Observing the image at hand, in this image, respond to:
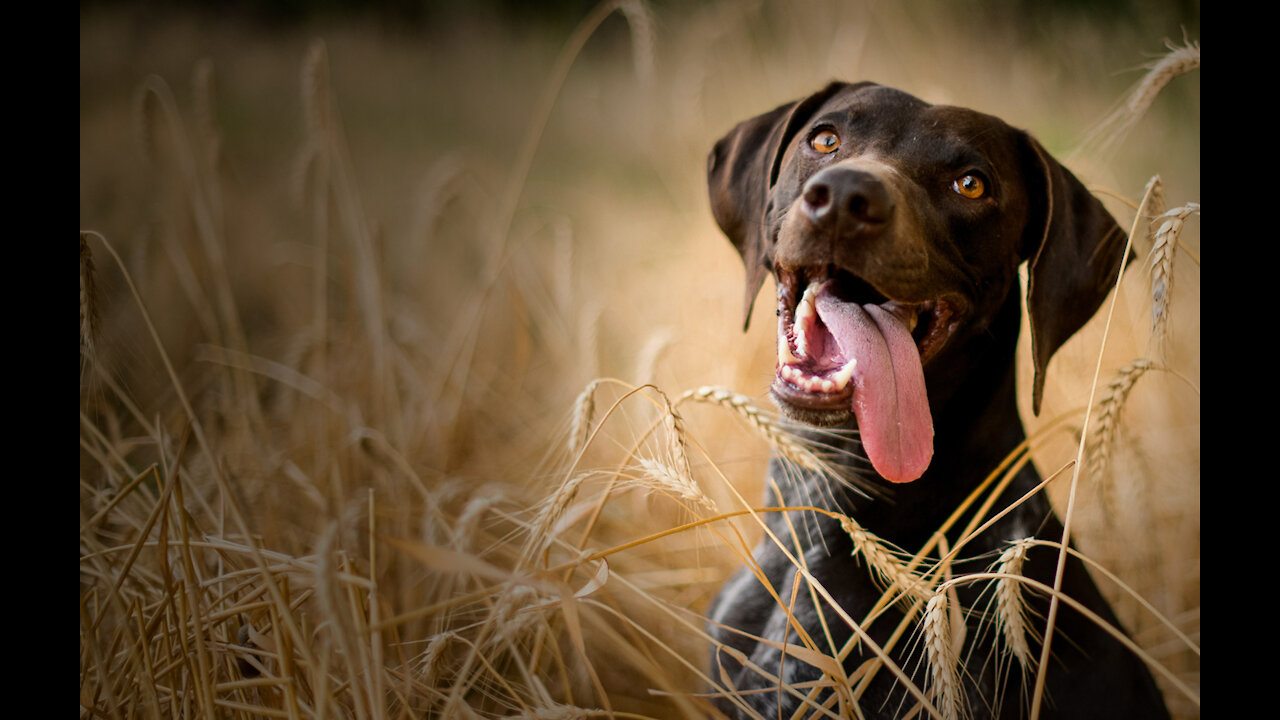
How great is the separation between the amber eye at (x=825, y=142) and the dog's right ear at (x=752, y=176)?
0.38 feet

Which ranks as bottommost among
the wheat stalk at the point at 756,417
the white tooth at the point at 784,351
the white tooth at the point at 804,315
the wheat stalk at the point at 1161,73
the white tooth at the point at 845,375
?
the wheat stalk at the point at 756,417

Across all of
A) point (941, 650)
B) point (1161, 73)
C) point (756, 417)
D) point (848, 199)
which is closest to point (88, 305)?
point (756, 417)

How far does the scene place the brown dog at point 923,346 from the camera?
149 centimetres

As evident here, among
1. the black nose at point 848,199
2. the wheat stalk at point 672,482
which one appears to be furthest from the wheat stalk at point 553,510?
the black nose at point 848,199

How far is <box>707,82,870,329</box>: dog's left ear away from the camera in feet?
6.11

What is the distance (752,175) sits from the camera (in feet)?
6.34

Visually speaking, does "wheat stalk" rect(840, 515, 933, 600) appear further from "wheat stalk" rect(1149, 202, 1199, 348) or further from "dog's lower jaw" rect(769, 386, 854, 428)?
"wheat stalk" rect(1149, 202, 1199, 348)

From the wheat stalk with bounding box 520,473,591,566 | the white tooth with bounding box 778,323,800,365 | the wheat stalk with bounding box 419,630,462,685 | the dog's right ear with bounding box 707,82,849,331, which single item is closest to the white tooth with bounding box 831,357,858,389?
the white tooth with bounding box 778,323,800,365

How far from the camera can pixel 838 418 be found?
4.96ft

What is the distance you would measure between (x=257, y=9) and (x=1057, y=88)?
2.47 meters

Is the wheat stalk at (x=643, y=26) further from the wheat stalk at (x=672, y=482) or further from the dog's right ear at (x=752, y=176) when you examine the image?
the wheat stalk at (x=672, y=482)

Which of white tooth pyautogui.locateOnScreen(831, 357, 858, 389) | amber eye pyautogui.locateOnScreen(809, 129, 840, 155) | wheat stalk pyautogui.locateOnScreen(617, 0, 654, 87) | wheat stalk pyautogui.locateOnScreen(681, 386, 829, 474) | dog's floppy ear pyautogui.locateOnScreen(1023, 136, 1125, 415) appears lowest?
wheat stalk pyautogui.locateOnScreen(681, 386, 829, 474)
